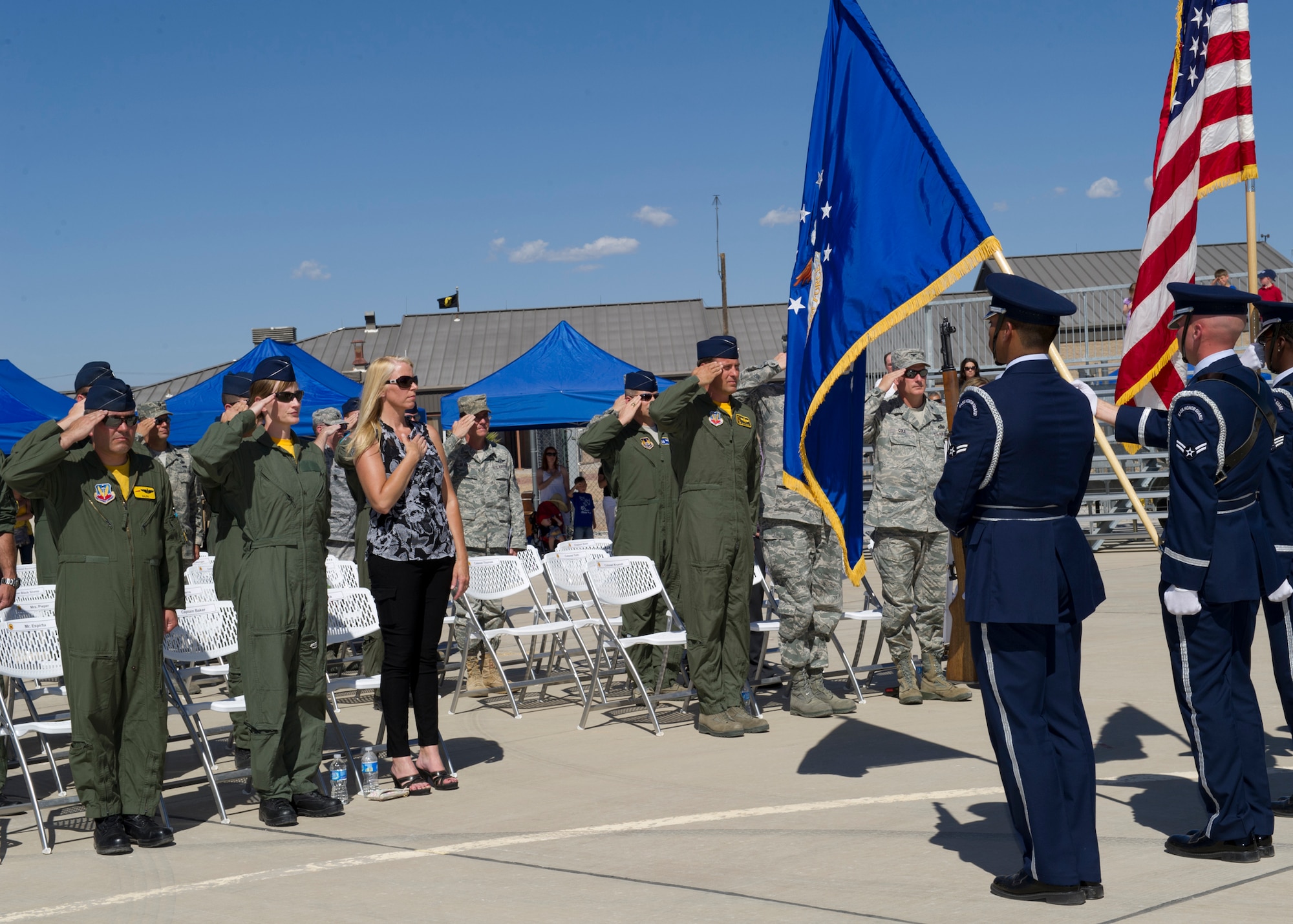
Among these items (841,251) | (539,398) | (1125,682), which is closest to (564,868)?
(841,251)

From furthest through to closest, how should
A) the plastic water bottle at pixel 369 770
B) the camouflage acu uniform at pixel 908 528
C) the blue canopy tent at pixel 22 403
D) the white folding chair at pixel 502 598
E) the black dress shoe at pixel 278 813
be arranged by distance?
1. the blue canopy tent at pixel 22 403
2. the white folding chair at pixel 502 598
3. the camouflage acu uniform at pixel 908 528
4. the plastic water bottle at pixel 369 770
5. the black dress shoe at pixel 278 813

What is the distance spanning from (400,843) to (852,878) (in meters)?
1.99

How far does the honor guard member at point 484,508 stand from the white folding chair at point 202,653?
285 cm

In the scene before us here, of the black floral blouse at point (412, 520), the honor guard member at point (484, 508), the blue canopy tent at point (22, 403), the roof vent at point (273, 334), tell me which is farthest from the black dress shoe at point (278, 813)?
the roof vent at point (273, 334)

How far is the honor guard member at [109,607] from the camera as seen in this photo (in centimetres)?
540

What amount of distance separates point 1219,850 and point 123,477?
15.1ft

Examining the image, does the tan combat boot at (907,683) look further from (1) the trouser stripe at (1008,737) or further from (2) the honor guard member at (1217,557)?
(1) the trouser stripe at (1008,737)

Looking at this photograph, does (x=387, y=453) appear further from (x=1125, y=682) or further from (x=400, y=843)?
(x=1125, y=682)

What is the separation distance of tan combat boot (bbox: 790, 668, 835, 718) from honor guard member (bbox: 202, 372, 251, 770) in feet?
10.6

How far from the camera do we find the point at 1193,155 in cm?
693

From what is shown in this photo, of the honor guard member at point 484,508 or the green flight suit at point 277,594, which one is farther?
the honor guard member at point 484,508

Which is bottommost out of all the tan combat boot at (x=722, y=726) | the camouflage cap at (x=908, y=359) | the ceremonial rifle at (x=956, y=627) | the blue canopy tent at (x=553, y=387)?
the tan combat boot at (x=722, y=726)

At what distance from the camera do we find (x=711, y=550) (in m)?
7.43

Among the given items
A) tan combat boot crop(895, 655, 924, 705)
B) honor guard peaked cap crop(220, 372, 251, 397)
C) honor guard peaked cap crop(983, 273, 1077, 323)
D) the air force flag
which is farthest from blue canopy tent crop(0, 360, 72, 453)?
honor guard peaked cap crop(983, 273, 1077, 323)
